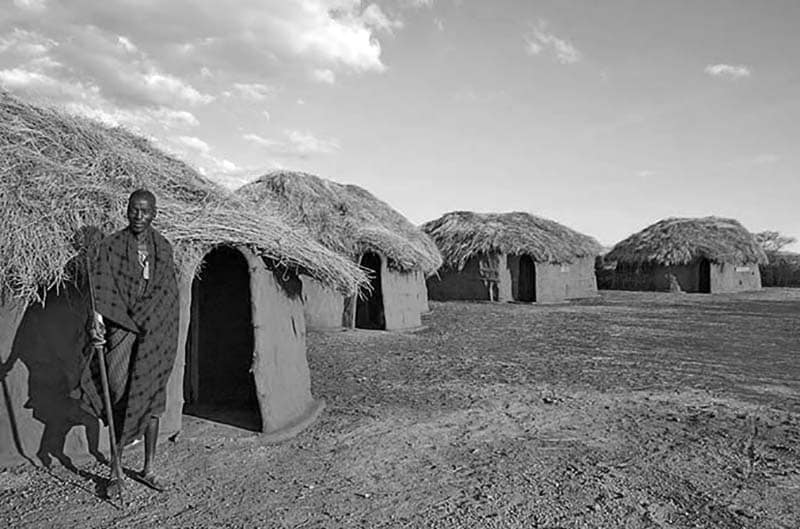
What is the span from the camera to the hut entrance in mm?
6730

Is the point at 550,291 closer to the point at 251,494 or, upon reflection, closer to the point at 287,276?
the point at 287,276

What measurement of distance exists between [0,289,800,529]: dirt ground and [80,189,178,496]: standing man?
1.49 feet

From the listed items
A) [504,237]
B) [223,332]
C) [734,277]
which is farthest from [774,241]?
[223,332]

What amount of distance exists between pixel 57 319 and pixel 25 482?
46.6 inches

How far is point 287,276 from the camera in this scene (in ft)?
19.9

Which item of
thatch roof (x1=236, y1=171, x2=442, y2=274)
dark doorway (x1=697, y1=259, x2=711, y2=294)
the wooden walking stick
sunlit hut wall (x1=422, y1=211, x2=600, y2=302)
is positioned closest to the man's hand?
the wooden walking stick

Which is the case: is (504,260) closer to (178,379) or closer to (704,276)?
(704,276)

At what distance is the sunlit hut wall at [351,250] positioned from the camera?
12.9 metres

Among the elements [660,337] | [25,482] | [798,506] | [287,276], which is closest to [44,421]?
[25,482]

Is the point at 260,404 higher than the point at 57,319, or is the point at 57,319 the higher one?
the point at 57,319

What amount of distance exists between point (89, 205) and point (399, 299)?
30.3 feet

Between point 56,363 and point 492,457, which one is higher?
point 56,363

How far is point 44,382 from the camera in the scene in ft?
15.4

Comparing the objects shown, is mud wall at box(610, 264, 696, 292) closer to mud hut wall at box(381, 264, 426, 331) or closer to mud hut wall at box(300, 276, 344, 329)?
mud hut wall at box(381, 264, 426, 331)
